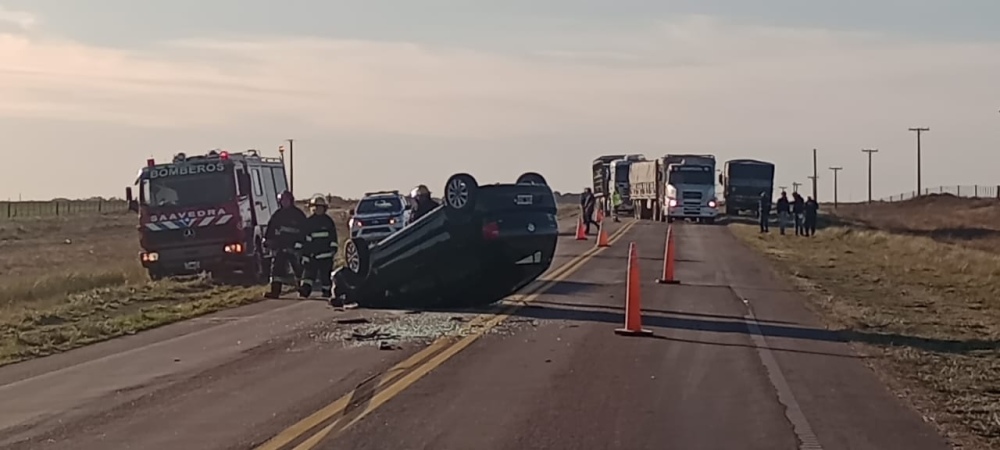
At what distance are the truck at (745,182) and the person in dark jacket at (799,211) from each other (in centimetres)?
1328

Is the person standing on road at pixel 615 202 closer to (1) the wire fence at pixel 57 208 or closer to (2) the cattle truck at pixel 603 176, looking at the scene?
(2) the cattle truck at pixel 603 176

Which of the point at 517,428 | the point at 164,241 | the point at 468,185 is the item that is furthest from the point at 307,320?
the point at 164,241

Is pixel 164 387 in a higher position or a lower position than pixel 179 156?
lower

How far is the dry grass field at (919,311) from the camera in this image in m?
11.5

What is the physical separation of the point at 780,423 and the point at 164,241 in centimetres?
1996

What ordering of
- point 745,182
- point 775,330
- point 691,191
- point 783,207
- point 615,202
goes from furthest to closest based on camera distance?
1. point 615,202
2. point 745,182
3. point 691,191
4. point 783,207
5. point 775,330

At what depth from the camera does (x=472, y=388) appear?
12.0 metres

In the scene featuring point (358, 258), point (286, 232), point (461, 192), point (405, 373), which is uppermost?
point (461, 192)

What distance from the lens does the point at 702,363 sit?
45.3ft

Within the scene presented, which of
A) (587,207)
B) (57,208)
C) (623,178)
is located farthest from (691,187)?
(57,208)

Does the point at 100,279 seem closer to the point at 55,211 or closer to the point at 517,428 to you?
the point at 517,428

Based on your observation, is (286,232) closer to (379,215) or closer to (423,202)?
(423,202)

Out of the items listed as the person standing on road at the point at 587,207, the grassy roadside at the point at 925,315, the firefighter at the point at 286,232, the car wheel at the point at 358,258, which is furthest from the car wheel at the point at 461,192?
the person standing on road at the point at 587,207

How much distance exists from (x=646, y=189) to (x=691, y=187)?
27.8 ft
